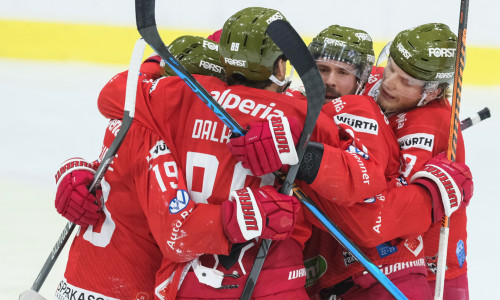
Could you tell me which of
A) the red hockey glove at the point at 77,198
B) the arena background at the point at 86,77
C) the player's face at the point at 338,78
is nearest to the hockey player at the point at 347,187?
the player's face at the point at 338,78

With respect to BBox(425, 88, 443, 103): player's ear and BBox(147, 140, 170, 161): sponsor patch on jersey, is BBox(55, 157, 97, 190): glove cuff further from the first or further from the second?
BBox(425, 88, 443, 103): player's ear

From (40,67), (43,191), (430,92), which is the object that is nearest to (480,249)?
(430,92)

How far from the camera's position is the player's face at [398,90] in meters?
2.57

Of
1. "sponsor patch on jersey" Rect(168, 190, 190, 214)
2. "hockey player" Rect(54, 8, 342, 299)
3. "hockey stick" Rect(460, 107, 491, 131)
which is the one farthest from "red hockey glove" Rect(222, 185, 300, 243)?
"hockey stick" Rect(460, 107, 491, 131)

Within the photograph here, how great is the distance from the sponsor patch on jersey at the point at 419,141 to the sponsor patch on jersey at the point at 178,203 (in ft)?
2.73

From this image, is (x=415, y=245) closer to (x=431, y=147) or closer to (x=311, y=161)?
(x=431, y=147)

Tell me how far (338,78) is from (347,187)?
0.70 meters

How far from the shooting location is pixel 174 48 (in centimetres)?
269

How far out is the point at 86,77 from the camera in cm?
614

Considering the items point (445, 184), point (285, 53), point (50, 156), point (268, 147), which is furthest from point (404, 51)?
point (50, 156)

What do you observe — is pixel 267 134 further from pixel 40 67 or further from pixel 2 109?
pixel 40 67

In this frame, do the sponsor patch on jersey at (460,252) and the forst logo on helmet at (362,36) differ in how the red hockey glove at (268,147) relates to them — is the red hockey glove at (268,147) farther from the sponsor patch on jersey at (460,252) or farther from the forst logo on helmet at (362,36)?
the sponsor patch on jersey at (460,252)

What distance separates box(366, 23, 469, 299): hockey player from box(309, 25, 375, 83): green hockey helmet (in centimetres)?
11

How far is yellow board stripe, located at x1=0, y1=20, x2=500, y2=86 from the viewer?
20.6ft
